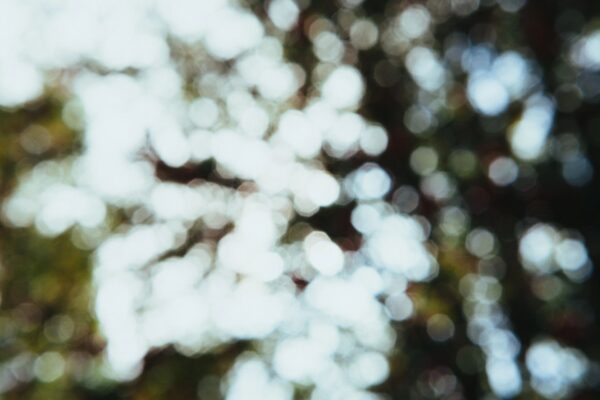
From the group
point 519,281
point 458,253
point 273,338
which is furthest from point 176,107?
point 519,281

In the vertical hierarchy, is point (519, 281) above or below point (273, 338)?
above

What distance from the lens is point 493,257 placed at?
3.06 metres

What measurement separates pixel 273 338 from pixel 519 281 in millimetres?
1153

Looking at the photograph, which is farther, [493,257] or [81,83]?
[81,83]

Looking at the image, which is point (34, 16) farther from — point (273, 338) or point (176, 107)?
point (273, 338)

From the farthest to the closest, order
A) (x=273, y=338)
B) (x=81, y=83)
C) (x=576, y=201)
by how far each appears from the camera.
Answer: (x=81, y=83) < (x=273, y=338) < (x=576, y=201)

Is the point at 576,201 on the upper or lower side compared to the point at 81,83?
upper

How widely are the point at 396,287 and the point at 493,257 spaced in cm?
45

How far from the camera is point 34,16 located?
364 cm

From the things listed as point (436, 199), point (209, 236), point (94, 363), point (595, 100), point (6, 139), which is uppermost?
point (595, 100)

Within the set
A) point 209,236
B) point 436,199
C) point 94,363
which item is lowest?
point 94,363

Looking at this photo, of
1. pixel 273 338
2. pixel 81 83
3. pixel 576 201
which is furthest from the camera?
pixel 81 83

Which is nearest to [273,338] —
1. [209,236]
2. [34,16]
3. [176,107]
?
[209,236]

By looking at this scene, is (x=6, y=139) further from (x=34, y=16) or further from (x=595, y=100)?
(x=595, y=100)
